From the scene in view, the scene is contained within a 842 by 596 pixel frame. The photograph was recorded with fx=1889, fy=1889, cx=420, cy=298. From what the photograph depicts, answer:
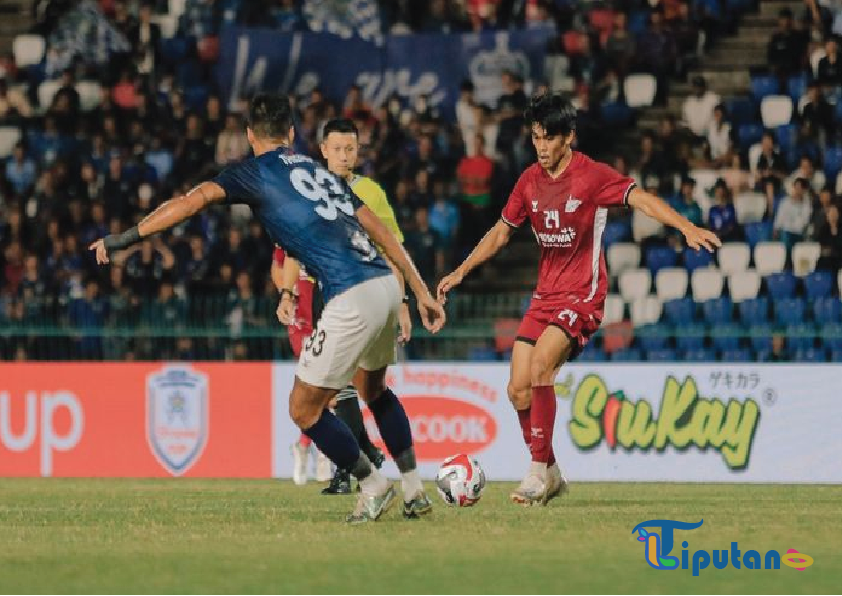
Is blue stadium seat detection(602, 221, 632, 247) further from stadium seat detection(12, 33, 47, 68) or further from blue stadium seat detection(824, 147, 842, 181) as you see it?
stadium seat detection(12, 33, 47, 68)

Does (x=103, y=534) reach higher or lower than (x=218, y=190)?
lower

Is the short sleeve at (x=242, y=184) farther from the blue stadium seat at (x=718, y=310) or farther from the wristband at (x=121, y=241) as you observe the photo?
the blue stadium seat at (x=718, y=310)

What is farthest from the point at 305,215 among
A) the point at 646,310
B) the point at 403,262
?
the point at 646,310

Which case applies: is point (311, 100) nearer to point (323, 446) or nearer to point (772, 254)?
point (772, 254)

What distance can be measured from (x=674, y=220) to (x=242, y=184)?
107 inches

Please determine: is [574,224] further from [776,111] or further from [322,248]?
[776,111]

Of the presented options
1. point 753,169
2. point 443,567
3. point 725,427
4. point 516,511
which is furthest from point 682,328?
point 443,567

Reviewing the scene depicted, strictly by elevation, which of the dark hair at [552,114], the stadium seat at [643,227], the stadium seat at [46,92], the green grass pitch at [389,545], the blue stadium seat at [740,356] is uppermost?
the stadium seat at [46,92]

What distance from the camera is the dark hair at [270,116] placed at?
1011 cm

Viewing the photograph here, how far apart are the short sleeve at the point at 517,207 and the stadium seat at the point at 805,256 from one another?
24.5 feet

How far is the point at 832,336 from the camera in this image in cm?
1720

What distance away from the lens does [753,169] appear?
21.2m

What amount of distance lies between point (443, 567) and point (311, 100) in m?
16.0

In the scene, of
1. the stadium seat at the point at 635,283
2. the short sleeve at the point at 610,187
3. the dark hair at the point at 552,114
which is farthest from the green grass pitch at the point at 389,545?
the stadium seat at the point at 635,283
